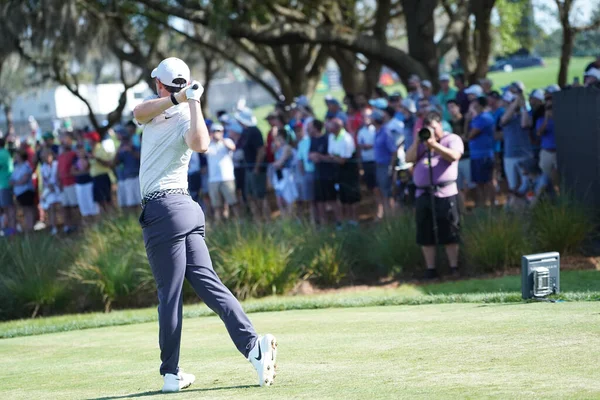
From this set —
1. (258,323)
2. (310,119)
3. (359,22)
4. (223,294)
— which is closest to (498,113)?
(310,119)

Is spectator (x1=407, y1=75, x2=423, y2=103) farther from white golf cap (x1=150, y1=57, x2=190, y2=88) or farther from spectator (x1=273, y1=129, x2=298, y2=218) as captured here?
white golf cap (x1=150, y1=57, x2=190, y2=88)

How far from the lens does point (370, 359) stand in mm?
6945

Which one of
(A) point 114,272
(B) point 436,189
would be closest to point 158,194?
(B) point 436,189

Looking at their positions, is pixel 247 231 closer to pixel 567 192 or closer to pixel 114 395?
A: pixel 567 192

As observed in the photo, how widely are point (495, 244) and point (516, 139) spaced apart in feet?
7.41

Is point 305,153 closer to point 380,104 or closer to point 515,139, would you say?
point 380,104

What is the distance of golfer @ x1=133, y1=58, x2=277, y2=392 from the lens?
21.0 feet

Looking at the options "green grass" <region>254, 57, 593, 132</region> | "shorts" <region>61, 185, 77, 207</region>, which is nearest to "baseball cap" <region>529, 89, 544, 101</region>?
"shorts" <region>61, 185, 77, 207</region>

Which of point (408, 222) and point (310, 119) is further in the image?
point (310, 119)

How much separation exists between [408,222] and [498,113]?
2528mm

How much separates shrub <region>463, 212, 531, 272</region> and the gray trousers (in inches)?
316

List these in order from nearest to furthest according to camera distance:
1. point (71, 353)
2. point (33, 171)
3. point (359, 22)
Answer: point (71, 353) < point (33, 171) < point (359, 22)

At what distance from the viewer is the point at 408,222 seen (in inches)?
594

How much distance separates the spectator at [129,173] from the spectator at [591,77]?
360 inches
